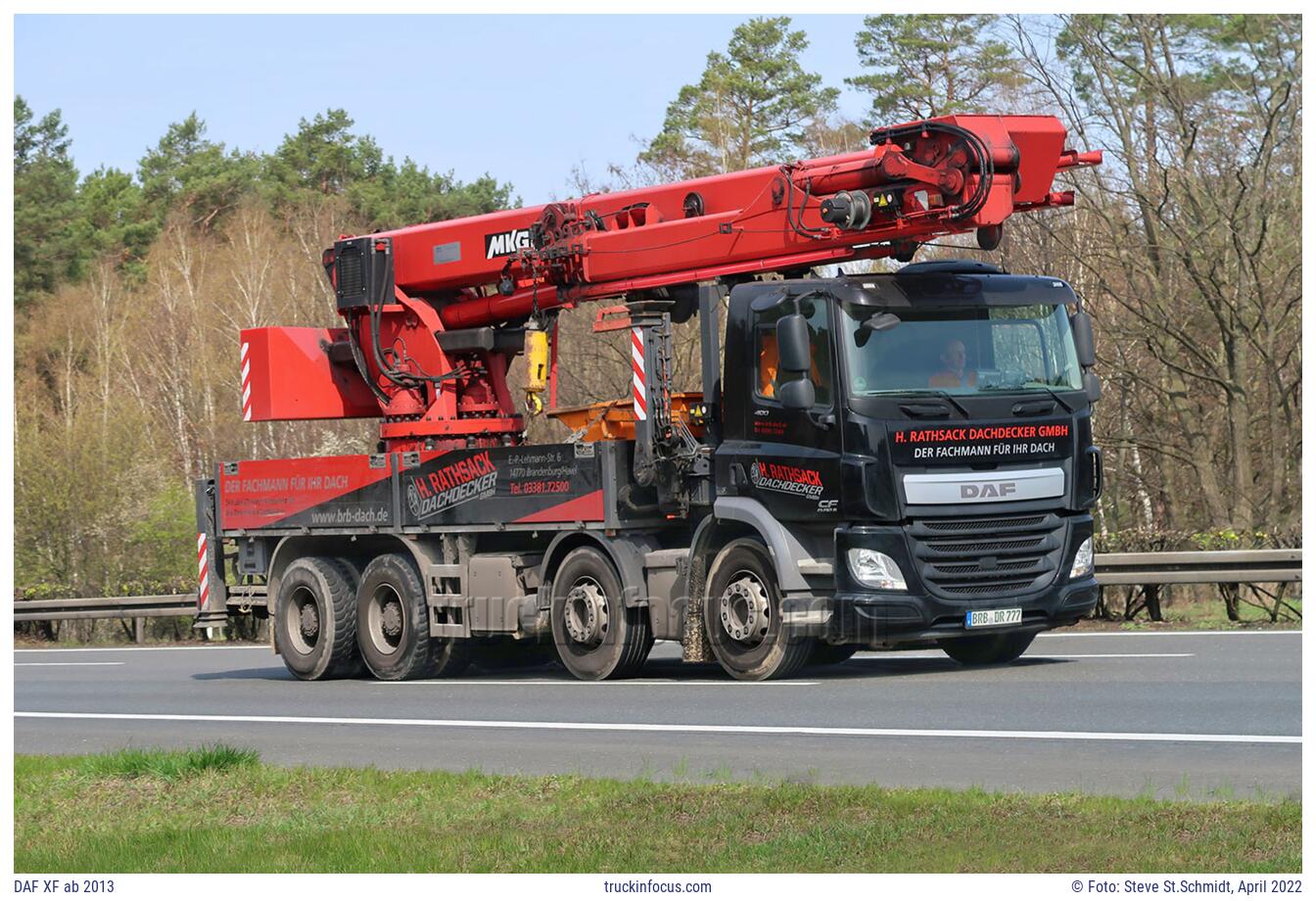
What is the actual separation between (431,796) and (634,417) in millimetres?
6138

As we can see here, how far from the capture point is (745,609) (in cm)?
1475

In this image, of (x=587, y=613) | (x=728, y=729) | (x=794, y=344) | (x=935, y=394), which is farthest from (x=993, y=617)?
(x=587, y=613)

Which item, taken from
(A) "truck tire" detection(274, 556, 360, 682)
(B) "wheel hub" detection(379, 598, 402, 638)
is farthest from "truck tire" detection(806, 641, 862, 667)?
(A) "truck tire" detection(274, 556, 360, 682)

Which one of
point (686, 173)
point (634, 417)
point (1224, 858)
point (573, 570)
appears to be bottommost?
point (1224, 858)

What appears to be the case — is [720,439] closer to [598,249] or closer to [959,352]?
[959,352]

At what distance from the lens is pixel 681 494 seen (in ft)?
50.8

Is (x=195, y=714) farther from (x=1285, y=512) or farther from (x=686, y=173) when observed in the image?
(x=686, y=173)

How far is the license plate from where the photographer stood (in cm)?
1425

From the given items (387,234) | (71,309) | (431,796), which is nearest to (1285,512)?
(387,234)

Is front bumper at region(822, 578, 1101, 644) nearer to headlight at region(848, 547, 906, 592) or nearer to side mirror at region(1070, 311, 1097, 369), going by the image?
headlight at region(848, 547, 906, 592)

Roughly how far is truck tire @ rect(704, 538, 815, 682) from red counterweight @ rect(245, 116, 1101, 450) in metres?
2.19

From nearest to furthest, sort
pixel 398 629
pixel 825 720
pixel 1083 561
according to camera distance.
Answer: pixel 825 720
pixel 1083 561
pixel 398 629

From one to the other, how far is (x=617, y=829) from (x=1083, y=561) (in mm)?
6969

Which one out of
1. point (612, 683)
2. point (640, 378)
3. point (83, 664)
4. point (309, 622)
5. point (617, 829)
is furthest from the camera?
point (83, 664)
